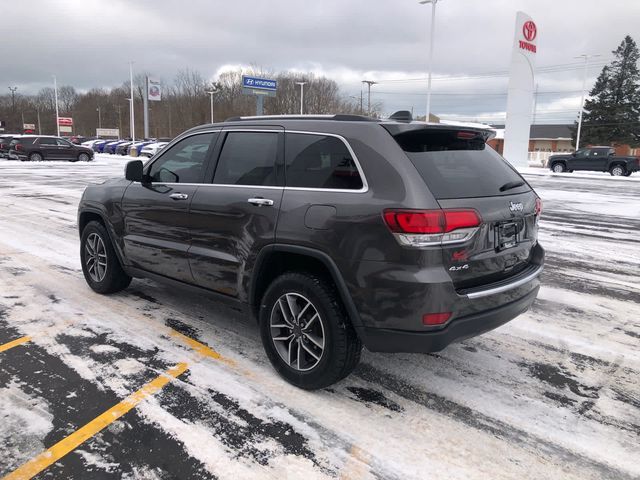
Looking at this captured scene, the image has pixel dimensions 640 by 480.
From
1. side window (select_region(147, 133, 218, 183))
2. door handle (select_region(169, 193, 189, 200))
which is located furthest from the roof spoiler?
door handle (select_region(169, 193, 189, 200))

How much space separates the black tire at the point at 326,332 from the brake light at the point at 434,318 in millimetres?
515

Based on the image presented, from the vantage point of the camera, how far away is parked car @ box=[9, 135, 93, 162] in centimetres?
3044

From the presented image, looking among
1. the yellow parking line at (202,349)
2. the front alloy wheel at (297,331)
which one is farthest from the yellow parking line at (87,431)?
the front alloy wheel at (297,331)

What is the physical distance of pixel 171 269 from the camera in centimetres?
426

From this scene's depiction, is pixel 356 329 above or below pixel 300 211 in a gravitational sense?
below

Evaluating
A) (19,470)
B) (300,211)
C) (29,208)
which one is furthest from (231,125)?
(29,208)

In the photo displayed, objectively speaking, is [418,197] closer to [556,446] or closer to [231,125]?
[556,446]

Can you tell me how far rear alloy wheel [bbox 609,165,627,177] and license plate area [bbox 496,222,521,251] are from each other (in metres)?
30.8

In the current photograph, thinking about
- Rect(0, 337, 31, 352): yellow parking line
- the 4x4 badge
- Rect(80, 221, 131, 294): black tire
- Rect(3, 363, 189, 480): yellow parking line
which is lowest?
Rect(3, 363, 189, 480): yellow parking line

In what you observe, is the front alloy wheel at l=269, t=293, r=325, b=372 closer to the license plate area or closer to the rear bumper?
the rear bumper

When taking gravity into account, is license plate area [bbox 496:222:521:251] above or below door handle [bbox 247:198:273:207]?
below

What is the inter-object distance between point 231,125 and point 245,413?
87.6 inches

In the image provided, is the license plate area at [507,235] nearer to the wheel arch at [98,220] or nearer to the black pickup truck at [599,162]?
the wheel arch at [98,220]

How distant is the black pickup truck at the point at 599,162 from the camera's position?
2881 centimetres
